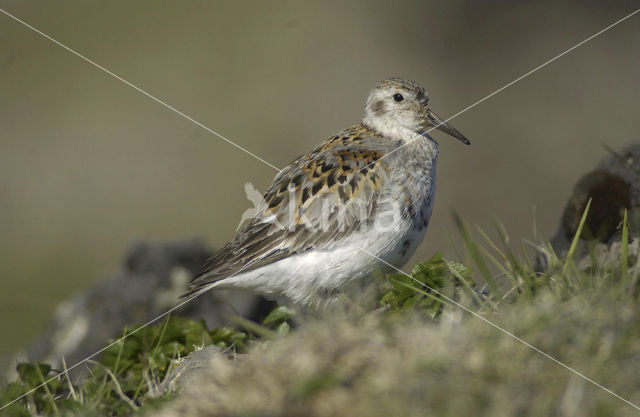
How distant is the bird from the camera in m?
5.51

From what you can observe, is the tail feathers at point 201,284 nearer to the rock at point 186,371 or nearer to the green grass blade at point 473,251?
the rock at point 186,371

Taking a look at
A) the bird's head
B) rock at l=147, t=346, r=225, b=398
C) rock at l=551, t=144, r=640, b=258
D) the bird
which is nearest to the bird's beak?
the bird's head

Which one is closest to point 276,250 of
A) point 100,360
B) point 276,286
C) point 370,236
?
point 276,286

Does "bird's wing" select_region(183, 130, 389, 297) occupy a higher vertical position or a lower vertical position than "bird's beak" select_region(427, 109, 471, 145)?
lower

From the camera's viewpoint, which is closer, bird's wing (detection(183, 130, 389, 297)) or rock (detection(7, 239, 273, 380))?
bird's wing (detection(183, 130, 389, 297))

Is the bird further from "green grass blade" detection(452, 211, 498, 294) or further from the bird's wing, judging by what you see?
"green grass blade" detection(452, 211, 498, 294)

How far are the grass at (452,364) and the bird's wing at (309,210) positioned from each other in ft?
4.02

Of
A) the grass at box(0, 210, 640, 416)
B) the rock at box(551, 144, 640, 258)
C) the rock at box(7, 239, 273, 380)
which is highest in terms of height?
the grass at box(0, 210, 640, 416)

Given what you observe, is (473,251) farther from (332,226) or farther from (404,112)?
(404,112)

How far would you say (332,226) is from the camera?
5.65 metres

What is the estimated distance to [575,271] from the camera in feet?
14.4

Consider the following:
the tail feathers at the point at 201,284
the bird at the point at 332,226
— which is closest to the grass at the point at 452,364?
the bird at the point at 332,226

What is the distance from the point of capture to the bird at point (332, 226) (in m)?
5.51

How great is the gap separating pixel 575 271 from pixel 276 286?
2.26 m
